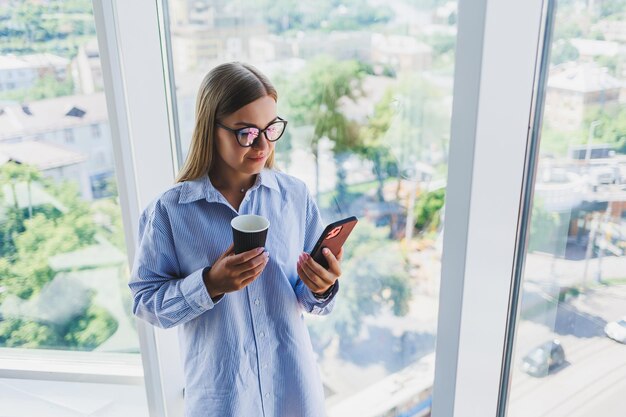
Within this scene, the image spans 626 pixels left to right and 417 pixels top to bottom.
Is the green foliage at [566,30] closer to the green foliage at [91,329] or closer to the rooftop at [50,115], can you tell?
the rooftop at [50,115]

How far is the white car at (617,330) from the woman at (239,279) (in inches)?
23.6

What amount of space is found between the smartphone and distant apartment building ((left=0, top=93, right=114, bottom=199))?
40.2 inches

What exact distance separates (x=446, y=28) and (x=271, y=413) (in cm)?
99

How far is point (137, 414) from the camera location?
2.10 meters

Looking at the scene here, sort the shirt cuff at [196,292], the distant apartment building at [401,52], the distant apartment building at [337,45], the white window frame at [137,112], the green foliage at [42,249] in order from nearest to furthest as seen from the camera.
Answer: the shirt cuff at [196,292] → the distant apartment building at [401,52] → the distant apartment building at [337,45] → the white window frame at [137,112] → the green foliage at [42,249]

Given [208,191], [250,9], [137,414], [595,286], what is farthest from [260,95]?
[137,414]

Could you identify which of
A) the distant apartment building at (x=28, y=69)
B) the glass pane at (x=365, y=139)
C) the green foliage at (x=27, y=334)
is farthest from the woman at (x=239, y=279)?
the green foliage at (x=27, y=334)

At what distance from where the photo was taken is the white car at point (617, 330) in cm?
117

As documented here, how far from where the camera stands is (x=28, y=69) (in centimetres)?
184

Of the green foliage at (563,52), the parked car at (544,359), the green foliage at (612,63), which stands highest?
the green foliage at (563,52)

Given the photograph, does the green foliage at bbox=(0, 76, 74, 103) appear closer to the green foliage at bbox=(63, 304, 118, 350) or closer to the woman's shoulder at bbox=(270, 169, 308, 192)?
the green foliage at bbox=(63, 304, 118, 350)

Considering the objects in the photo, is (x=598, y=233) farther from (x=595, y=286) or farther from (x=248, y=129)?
(x=248, y=129)

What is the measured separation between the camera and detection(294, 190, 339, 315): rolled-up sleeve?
4.19 feet

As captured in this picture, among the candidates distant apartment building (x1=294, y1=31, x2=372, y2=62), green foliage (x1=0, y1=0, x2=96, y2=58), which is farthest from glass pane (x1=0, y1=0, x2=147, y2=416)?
distant apartment building (x1=294, y1=31, x2=372, y2=62)
